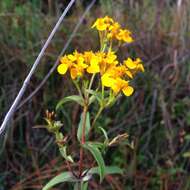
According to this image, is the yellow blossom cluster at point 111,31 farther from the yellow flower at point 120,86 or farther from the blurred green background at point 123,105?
the blurred green background at point 123,105

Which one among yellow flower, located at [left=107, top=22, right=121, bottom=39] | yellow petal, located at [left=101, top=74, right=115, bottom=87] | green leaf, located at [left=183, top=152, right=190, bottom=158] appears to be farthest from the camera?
green leaf, located at [left=183, top=152, right=190, bottom=158]

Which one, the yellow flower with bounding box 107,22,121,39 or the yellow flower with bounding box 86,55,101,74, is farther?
the yellow flower with bounding box 107,22,121,39

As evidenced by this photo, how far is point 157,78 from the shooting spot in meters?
2.31

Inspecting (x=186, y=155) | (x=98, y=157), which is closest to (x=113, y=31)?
(x=98, y=157)

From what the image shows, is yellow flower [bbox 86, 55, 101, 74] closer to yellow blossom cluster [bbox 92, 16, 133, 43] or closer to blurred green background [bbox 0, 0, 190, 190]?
yellow blossom cluster [bbox 92, 16, 133, 43]

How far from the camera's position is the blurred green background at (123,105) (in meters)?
2.08

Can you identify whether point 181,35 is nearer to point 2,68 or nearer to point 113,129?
point 113,129

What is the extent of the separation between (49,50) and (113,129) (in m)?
0.53

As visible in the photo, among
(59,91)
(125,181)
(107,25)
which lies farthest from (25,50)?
(107,25)

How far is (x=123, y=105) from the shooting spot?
2.23 m

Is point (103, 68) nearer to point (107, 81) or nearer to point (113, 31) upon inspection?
point (107, 81)

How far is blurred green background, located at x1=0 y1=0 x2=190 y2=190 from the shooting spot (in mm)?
2076

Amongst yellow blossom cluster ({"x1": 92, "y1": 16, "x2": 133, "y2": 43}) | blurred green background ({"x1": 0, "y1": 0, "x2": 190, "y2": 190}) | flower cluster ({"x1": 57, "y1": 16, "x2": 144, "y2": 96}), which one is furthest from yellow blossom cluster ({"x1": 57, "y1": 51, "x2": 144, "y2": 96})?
blurred green background ({"x1": 0, "y1": 0, "x2": 190, "y2": 190})

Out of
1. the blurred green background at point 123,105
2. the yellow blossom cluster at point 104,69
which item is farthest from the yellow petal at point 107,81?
the blurred green background at point 123,105
